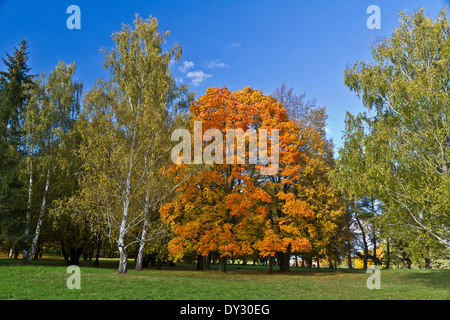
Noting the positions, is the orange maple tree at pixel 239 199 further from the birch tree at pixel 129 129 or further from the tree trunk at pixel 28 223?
the tree trunk at pixel 28 223

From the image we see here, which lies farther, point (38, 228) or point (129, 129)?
point (38, 228)

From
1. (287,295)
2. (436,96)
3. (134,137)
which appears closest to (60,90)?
(134,137)

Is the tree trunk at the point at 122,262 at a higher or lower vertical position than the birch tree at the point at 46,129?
lower

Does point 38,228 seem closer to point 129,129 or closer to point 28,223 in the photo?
point 28,223

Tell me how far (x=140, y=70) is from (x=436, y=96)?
59.8ft

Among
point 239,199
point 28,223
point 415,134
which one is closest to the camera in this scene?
point 415,134

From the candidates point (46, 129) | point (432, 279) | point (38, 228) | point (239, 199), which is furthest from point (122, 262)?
point (432, 279)

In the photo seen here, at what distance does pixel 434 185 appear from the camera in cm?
1355

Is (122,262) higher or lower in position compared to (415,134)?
lower

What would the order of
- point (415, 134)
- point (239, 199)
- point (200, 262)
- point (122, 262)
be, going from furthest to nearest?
point (200, 262) → point (239, 199) → point (122, 262) → point (415, 134)

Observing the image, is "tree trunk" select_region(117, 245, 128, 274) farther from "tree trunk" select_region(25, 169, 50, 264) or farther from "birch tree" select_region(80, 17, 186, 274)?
"tree trunk" select_region(25, 169, 50, 264)

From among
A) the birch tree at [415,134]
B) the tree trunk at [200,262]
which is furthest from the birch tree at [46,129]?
the birch tree at [415,134]

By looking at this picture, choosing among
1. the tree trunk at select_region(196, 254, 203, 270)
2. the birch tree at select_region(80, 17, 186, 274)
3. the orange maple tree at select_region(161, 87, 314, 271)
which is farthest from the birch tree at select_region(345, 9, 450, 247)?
the tree trunk at select_region(196, 254, 203, 270)

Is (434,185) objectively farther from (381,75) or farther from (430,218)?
(381,75)
